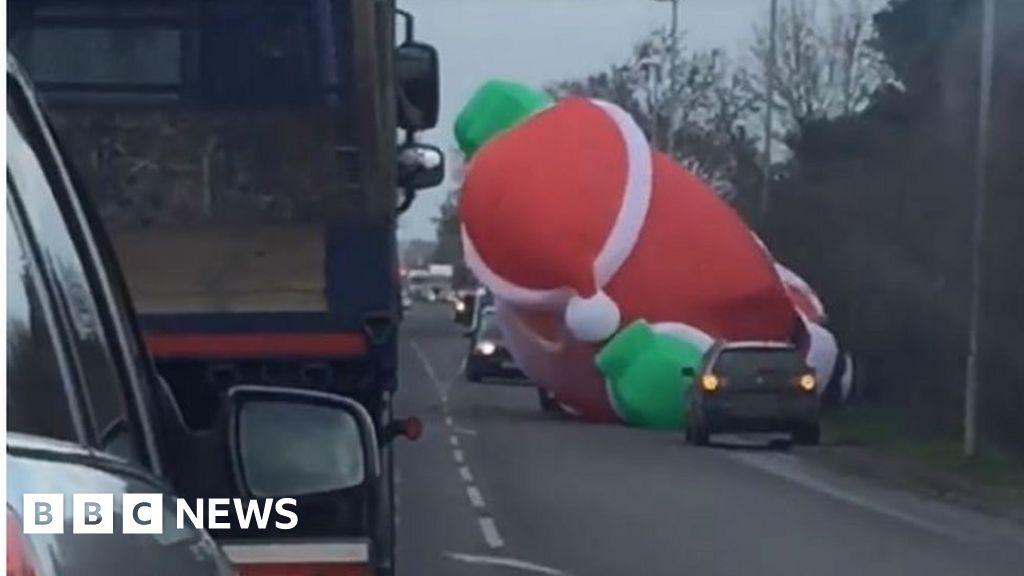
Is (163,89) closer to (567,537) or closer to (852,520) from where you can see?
(567,537)

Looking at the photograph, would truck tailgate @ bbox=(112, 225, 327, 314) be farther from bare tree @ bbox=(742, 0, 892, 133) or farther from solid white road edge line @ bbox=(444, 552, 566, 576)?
bare tree @ bbox=(742, 0, 892, 133)

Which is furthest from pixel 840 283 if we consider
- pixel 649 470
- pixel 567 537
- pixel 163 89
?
pixel 163 89

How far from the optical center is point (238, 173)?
10031mm

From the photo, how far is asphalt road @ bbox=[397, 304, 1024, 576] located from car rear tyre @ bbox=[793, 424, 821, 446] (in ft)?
1.03

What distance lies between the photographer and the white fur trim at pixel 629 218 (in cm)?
3631

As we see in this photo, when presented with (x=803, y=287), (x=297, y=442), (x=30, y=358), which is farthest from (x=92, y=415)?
(x=803, y=287)

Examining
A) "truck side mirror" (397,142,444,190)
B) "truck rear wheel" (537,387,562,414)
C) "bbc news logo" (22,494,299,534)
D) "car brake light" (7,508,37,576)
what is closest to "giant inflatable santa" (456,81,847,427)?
"truck rear wheel" (537,387,562,414)

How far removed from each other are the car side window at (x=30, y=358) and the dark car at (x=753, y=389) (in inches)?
1147

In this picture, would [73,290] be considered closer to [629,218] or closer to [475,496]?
[475,496]

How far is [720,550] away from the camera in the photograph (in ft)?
61.8

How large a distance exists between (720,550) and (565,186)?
17412 mm

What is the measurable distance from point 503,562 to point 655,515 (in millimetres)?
4398

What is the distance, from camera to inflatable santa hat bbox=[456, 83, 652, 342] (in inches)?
1415

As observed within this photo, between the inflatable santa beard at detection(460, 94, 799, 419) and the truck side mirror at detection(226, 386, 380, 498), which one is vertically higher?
the truck side mirror at detection(226, 386, 380, 498)
